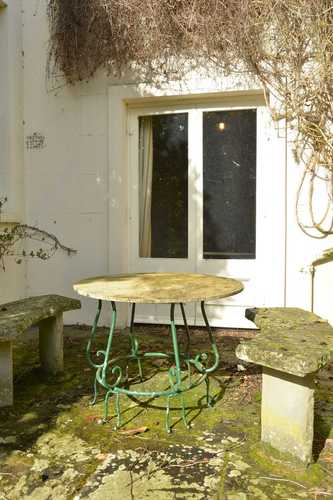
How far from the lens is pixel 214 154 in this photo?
15.0 feet

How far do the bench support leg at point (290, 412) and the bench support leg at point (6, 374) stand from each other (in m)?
1.60

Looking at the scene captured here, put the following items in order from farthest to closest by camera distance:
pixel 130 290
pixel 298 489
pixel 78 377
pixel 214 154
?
pixel 214 154, pixel 78 377, pixel 130 290, pixel 298 489

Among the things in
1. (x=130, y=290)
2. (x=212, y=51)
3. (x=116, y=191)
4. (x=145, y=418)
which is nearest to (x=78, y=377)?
(x=145, y=418)

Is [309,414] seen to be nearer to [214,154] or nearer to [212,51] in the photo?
[214,154]

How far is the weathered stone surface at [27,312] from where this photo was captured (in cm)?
256

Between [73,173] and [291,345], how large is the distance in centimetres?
336

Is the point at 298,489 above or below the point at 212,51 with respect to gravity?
below

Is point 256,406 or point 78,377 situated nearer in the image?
point 256,406

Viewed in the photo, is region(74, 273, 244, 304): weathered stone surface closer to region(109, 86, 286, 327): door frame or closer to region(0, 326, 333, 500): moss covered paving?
region(0, 326, 333, 500): moss covered paving

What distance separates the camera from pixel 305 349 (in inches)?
81.5

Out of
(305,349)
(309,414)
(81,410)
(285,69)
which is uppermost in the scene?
(285,69)

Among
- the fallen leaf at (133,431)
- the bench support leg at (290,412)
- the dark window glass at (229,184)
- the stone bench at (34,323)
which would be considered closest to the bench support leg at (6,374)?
the stone bench at (34,323)

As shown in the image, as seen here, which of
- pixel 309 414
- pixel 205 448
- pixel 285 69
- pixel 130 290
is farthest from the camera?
pixel 285 69

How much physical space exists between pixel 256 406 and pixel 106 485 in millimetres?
1193
